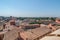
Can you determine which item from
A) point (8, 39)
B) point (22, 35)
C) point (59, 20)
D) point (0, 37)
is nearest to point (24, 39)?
point (22, 35)

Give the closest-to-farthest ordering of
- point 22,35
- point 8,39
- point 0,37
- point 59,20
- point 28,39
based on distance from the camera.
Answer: point 28,39 → point 22,35 → point 8,39 → point 0,37 → point 59,20

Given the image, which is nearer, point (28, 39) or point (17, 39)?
point (28, 39)

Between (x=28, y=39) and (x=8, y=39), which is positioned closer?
(x=28, y=39)

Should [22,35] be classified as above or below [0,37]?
above

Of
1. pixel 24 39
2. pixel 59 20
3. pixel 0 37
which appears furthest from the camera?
pixel 59 20

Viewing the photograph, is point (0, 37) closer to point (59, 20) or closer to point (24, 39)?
point (24, 39)

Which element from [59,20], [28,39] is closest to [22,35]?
[28,39]

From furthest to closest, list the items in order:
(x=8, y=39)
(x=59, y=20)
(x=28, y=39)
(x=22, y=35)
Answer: (x=59, y=20)
(x=8, y=39)
(x=22, y=35)
(x=28, y=39)

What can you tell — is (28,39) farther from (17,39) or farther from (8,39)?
(8,39)

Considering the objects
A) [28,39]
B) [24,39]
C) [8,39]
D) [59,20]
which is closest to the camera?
[28,39]
